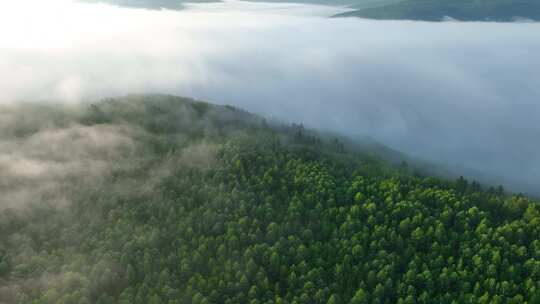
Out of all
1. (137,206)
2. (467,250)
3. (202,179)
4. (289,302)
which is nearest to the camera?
(289,302)

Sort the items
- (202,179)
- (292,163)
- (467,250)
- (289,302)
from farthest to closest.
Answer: (292,163), (202,179), (467,250), (289,302)

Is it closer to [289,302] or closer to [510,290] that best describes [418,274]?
[510,290]

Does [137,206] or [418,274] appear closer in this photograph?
[418,274]

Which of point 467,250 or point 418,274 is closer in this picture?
point 418,274

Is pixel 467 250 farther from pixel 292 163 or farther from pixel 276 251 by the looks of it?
pixel 292 163

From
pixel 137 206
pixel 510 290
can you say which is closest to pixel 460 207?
pixel 510 290

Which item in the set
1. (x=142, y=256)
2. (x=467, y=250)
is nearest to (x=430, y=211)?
(x=467, y=250)
